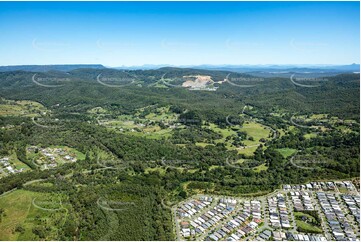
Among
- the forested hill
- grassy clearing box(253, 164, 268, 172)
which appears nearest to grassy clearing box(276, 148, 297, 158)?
grassy clearing box(253, 164, 268, 172)

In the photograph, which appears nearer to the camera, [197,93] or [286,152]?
[286,152]

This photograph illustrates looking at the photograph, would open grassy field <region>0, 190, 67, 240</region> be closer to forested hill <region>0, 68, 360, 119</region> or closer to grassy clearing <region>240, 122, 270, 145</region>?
grassy clearing <region>240, 122, 270, 145</region>

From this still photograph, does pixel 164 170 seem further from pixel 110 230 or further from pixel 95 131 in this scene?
pixel 95 131

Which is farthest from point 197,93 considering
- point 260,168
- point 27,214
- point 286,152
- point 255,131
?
point 27,214

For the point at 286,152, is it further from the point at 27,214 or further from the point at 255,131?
the point at 27,214

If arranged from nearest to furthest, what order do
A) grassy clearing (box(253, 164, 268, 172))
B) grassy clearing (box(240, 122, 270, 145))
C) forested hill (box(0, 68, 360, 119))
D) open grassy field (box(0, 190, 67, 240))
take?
open grassy field (box(0, 190, 67, 240)) → grassy clearing (box(253, 164, 268, 172)) → grassy clearing (box(240, 122, 270, 145)) → forested hill (box(0, 68, 360, 119))

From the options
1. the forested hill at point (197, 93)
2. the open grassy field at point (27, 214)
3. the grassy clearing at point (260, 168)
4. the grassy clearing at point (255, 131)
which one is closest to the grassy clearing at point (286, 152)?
the grassy clearing at point (260, 168)

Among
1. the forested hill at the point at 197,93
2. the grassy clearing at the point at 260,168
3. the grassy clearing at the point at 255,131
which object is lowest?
the grassy clearing at the point at 260,168

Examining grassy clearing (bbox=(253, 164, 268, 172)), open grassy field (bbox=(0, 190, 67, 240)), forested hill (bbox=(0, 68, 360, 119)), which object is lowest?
grassy clearing (bbox=(253, 164, 268, 172))

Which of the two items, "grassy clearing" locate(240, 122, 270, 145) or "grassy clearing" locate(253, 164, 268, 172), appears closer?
"grassy clearing" locate(253, 164, 268, 172)

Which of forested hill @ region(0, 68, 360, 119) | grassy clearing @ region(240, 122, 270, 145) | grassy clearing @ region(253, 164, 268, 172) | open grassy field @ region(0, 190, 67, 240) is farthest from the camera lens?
forested hill @ region(0, 68, 360, 119)

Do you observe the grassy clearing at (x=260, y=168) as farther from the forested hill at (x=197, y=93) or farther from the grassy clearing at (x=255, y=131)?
the forested hill at (x=197, y=93)

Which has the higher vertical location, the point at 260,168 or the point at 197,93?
the point at 197,93
